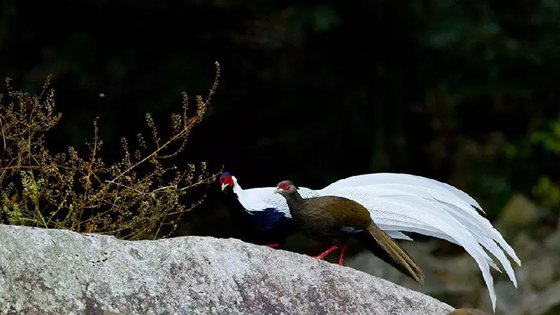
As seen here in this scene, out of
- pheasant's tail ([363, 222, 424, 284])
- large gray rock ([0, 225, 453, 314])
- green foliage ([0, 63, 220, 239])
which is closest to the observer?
large gray rock ([0, 225, 453, 314])

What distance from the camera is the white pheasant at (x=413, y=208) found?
A: 197 inches

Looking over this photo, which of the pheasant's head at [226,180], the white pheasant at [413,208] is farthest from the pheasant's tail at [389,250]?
the pheasant's head at [226,180]

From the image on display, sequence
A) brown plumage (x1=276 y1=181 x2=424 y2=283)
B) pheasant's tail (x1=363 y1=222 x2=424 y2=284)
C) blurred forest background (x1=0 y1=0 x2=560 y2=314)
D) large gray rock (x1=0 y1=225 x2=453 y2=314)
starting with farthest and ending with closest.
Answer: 1. blurred forest background (x1=0 y1=0 x2=560 y2=314)
2. pheasant's tail (x1=363 y1=222 x2=424 y2=284)
3. brown plumage (x1=276 y1=181 x2=424 y2=283)
4. large gray rock (x1=0 y1=225 x2=453 y2=314)

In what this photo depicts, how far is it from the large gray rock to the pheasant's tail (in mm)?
162

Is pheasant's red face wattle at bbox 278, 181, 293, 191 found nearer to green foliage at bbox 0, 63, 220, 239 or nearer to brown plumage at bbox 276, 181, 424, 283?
brown plumage at bbox 276, 181, 424, 283

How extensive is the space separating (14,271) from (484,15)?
658 cm

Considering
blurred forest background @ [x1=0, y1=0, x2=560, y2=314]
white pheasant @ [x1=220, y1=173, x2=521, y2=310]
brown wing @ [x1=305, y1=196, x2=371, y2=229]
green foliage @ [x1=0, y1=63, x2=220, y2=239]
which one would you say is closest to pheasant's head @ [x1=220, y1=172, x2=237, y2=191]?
white pheasant @ [x1=220, y1=173, x2=521, y2=310]

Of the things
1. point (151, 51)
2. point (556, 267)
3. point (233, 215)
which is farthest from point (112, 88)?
point (233, 215)

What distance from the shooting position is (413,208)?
5113 mm

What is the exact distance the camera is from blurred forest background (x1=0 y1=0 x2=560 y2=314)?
9.83 m

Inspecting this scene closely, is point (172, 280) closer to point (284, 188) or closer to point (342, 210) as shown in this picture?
point (284, 188)

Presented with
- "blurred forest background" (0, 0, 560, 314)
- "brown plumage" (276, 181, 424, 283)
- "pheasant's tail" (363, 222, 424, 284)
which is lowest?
"blurred forest background" (0, 0, 560, 314)

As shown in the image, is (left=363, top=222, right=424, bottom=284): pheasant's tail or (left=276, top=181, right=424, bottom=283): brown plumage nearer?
(left=276, top=181, right=424, bottom=283): brown plumage

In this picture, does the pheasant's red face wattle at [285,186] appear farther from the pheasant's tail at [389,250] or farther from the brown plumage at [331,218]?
the pheasant's tail at [389,250]
